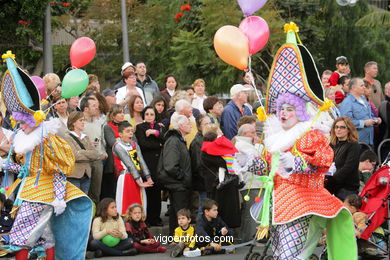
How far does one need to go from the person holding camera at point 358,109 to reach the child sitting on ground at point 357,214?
328cm

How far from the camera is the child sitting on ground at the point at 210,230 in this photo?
11.4 meters

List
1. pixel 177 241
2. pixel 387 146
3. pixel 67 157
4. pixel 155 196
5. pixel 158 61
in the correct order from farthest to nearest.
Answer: pixel 158 61 < pixel 387 146 < pixel 155 196 < pixel 177 241 < pixel 67 157

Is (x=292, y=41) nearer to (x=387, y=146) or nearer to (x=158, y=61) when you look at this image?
(x=387, y=146)

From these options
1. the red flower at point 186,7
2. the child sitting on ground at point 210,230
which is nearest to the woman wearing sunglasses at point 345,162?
the child sitting on ground at point 210,230

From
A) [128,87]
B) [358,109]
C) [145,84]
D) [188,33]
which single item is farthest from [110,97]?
[188,33]

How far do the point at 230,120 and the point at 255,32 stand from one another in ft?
9.80

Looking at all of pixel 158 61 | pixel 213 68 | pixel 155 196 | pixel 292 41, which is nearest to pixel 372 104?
pixel 155 196

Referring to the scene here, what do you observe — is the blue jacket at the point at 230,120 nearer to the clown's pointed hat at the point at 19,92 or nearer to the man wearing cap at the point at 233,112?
the man wearing cap at the point at 233,112

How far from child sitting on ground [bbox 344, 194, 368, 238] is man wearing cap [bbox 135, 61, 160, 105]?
468cm

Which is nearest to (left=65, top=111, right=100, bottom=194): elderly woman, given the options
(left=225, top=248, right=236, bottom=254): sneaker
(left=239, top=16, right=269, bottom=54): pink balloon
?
(left=225, top=248, right=236, bottom=254): sneaker

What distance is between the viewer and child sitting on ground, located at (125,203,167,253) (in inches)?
453

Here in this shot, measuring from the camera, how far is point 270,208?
29.4 feet

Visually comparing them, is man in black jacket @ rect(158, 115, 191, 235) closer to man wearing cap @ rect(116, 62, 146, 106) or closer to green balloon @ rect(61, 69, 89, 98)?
man wearing cap @ rect(116, 62, 146, 106)

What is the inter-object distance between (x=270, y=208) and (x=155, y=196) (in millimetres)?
3850
